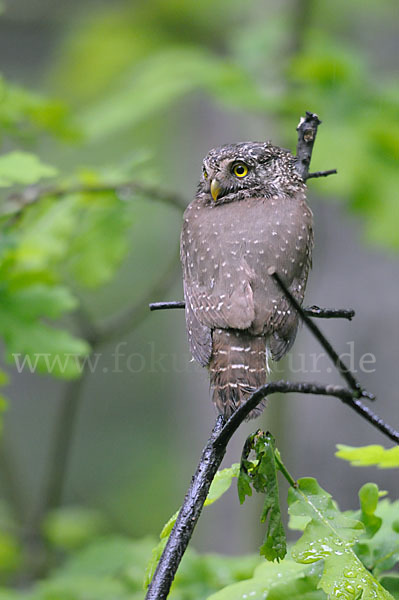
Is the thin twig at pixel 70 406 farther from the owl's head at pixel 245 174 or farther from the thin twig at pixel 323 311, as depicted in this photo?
the thin twig at pixel 323 311

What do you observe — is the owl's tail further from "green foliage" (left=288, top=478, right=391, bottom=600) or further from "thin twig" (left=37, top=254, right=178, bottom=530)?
"thin twig" (left=37, top=254, right=178, bottom=530)

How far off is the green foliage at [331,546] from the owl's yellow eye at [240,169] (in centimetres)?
129

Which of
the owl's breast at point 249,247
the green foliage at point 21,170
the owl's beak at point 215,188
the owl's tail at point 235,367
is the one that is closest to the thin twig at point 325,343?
the owl's tail at point 235,367

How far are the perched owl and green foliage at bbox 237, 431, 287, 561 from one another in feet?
1.01

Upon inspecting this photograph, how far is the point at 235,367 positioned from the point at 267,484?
1.76ft

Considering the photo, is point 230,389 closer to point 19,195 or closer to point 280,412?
point 19,195

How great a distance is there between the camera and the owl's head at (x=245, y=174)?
7.98 ft

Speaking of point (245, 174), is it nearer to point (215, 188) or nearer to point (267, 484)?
point (215, 188)

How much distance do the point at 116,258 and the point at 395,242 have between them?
127 centimetres

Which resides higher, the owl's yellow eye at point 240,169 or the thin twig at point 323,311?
the owl's yellow eye at point 240,169

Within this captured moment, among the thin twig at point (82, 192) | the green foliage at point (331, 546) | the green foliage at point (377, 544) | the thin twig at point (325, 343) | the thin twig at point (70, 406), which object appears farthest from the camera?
the thin twig at point (70, 406)

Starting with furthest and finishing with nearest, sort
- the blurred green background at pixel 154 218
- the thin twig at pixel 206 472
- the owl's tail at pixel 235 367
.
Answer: the blurred green background at pixel 154 218 < the owl's tail at pixel 235 367 < the thin twig at pixel 206 472

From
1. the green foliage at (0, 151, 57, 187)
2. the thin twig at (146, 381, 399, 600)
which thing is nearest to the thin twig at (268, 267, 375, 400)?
the thin twig at (146, 381, 399, 600)

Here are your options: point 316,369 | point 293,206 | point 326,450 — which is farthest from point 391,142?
point 326,450
